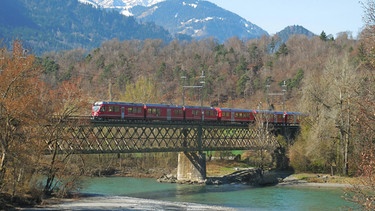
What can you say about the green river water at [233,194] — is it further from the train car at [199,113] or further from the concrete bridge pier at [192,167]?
the train car at [199,113]

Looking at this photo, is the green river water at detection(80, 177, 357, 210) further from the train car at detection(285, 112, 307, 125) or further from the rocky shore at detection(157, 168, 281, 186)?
the train car at detection(285, 112, 307, 125)

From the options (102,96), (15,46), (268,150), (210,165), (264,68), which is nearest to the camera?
(15,46)

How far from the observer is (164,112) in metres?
59.8

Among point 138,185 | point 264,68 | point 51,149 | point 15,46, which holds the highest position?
point 264,68

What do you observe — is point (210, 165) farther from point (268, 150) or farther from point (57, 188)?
point (57, 188)

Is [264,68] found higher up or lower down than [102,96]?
higher up

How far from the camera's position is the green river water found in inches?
1710

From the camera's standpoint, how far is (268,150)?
67.9 m

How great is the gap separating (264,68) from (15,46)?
123432 mm

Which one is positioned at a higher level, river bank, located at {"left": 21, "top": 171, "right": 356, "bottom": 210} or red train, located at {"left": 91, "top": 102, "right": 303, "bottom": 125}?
red train, located at {"left": 91, "top": 102, "right": 303, "bottom": 125}

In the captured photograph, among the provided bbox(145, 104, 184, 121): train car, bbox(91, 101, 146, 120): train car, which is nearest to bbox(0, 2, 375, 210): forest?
bbox(91, 101, 146, 120): train car

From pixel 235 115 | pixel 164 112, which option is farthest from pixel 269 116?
pixel 164 112

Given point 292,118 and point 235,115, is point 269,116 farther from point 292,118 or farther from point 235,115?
point 292,118

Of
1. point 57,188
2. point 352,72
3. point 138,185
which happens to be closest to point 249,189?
point 138,185
